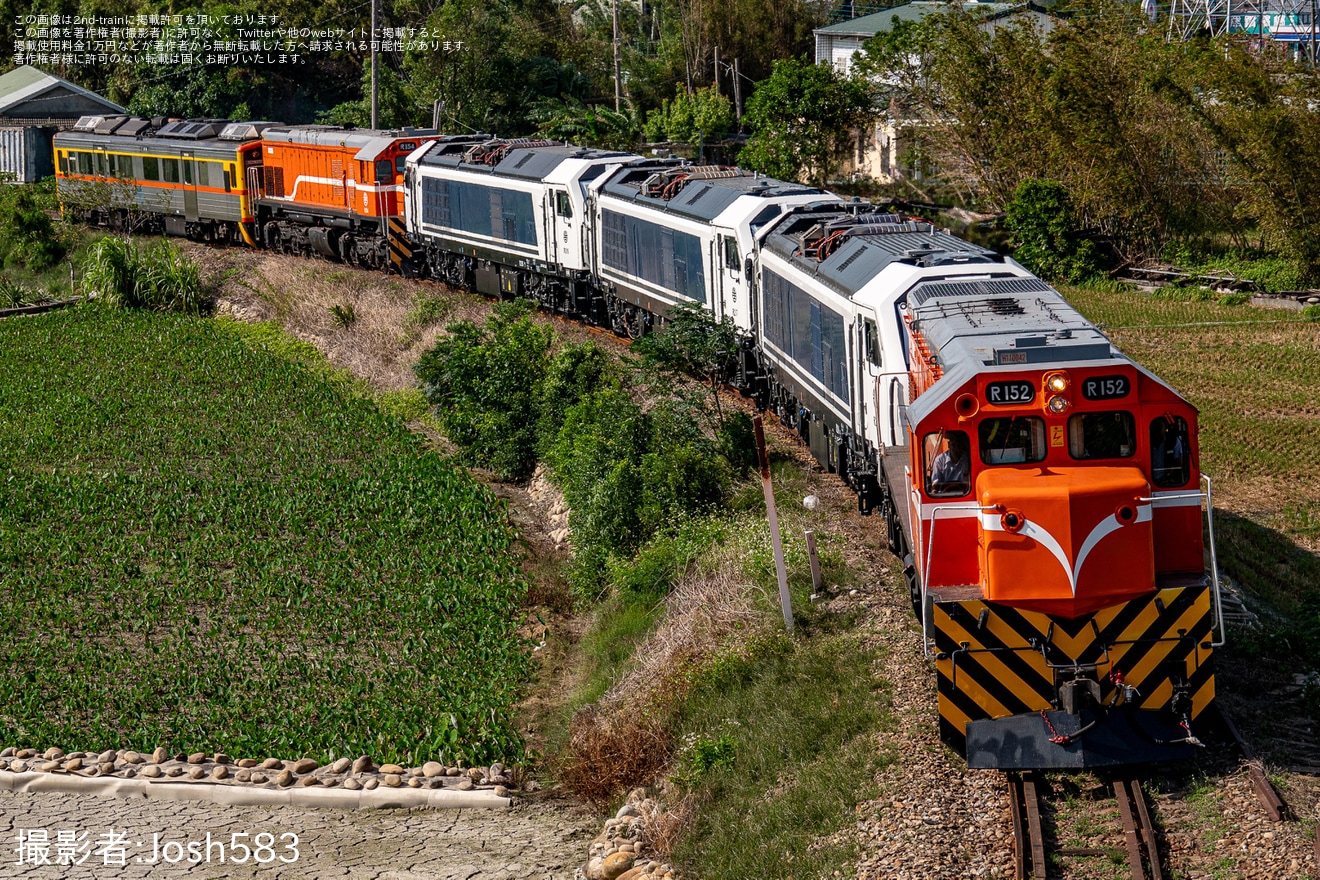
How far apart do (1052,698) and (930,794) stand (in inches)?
51.9

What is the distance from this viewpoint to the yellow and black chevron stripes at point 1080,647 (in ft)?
37.6

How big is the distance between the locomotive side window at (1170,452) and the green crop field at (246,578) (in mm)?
7869

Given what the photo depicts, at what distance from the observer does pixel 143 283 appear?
42.6m

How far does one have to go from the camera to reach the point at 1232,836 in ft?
33.8

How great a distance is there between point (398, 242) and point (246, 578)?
19.8 metres

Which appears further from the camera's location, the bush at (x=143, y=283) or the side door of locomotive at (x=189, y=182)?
the side door of locomotive at (x=189, y=182)

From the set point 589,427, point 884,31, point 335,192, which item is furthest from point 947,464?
point 884,31

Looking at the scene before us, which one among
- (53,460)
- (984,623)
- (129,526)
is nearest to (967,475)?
(984,623)

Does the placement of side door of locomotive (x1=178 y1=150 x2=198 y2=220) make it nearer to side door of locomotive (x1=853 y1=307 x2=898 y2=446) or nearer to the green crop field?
the green crop field

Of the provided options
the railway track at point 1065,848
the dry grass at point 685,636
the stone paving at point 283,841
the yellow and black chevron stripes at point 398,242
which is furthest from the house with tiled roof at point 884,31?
the railway track at point 1065,848

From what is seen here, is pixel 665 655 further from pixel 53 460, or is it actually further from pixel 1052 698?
pixel 53 460

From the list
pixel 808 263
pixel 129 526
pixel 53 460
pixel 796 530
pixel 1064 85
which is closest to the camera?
pixel 796 530

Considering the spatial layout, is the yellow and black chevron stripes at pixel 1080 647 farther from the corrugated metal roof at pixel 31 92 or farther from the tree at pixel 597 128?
the corrugated metal roof at pixel 31 92

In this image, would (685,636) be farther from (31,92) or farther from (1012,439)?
(31,92)
